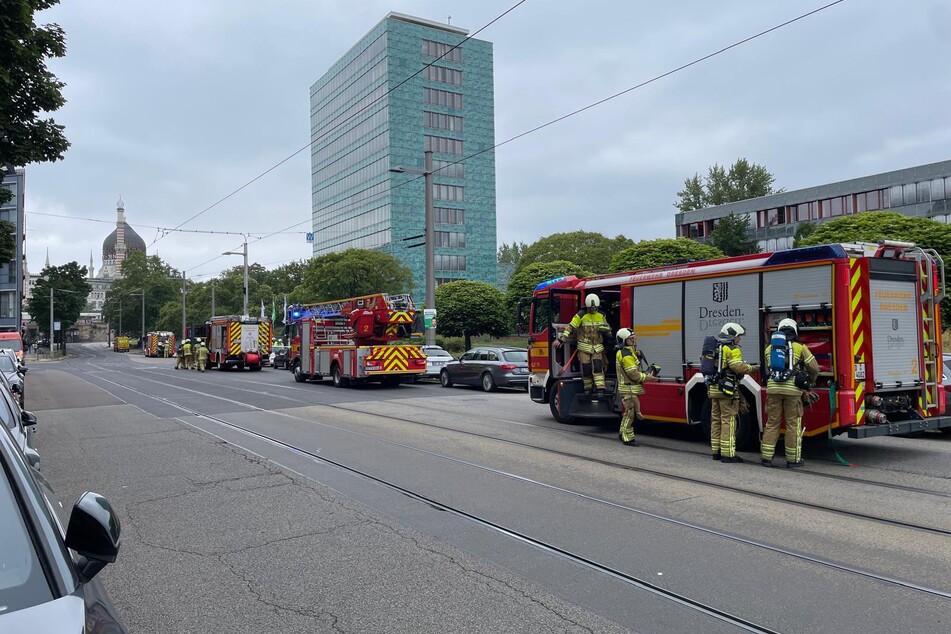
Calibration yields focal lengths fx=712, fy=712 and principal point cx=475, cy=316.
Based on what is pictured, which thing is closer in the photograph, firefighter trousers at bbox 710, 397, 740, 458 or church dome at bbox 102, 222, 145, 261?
firefighter trousers at bbox 710, 397, 740, 458

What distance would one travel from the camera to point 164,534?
621 cm

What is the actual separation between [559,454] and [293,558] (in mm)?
5240

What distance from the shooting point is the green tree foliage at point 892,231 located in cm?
3203

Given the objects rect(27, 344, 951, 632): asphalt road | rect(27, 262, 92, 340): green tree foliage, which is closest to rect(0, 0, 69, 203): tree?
rect(27, 344, 951, 632): asphalt road

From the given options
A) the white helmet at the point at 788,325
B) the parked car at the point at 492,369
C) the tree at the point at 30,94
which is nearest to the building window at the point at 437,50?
the parked car at the point at 492,369

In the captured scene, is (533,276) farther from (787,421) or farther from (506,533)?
(506,533)

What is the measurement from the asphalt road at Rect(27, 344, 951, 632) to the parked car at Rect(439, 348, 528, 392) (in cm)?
984

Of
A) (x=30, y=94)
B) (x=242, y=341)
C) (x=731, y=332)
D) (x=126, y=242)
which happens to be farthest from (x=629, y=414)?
(x=126, y=242)

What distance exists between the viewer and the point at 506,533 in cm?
605

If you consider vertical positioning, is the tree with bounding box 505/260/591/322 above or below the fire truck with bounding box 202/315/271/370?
above

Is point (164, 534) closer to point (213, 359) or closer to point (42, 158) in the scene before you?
point (42, 158)

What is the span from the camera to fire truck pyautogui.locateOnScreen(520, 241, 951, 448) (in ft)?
29.4

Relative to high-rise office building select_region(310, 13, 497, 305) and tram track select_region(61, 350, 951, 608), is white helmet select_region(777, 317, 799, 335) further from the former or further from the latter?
high-rise office building select_region(310, 13, 497, 305)

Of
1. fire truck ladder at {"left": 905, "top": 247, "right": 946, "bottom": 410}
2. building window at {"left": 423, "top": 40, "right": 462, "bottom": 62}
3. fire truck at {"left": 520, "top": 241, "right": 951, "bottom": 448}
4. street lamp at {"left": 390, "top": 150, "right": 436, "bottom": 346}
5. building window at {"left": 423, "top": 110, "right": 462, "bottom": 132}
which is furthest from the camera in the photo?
building window at {"left": 423, "top": 110, "right": 462, "bottom": 132}
